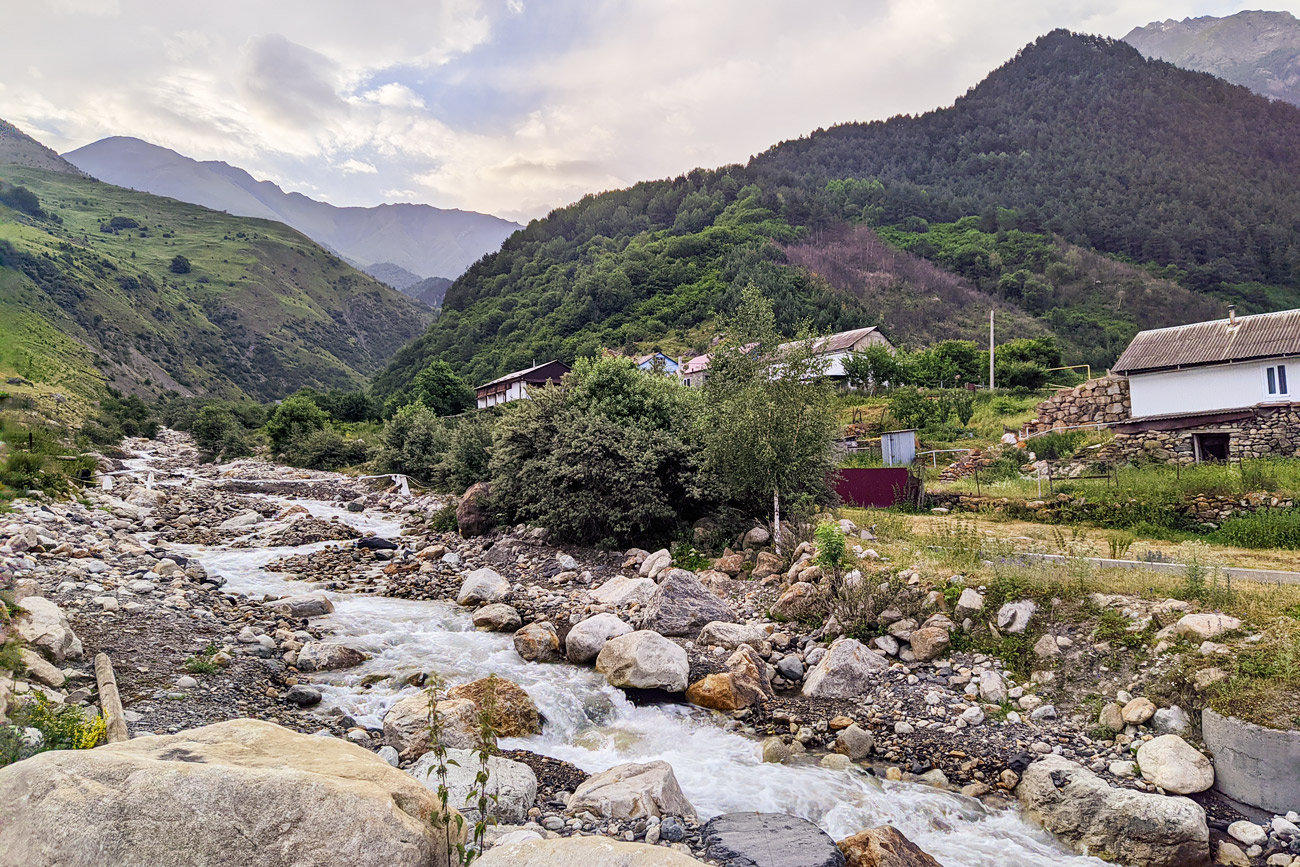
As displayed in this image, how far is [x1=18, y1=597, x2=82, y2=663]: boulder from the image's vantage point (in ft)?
27.2

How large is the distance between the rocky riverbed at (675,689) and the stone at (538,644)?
0.15ft

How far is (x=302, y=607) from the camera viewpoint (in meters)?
14.4

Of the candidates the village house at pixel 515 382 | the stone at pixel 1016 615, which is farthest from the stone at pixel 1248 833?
the village house at pixel 515 382

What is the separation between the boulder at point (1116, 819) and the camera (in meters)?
6.93

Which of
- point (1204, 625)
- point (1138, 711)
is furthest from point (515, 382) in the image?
point (1138, 711)

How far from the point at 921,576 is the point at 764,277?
76.7 m

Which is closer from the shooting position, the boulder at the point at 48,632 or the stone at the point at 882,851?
the stone at the point at 882,851

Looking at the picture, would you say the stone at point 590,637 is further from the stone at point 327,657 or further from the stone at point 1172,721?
the stone at point 1172,721

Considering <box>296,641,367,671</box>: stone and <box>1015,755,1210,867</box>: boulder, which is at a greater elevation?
<box>296,641,367,671</box>: stone

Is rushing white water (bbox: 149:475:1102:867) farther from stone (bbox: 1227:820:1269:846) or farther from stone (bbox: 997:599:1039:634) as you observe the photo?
stone (bbox: 997:599:1039:634)

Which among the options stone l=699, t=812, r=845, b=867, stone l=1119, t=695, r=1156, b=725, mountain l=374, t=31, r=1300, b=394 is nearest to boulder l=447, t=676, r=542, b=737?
stone l=699, t=812, r=845, b=867

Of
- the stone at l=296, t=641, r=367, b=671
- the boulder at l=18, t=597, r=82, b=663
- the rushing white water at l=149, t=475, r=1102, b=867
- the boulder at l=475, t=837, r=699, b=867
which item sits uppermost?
the boulder at l=18, t=597, r=82, b=663

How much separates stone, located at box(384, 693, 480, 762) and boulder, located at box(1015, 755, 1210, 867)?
729cm

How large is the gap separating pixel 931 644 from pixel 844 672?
5.71 ft
